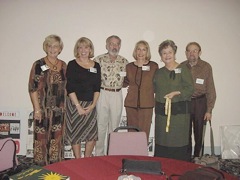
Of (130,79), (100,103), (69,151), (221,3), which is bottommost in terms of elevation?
(69,151)

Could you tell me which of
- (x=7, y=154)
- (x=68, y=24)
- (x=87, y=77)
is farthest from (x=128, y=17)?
(x=7, y=154)

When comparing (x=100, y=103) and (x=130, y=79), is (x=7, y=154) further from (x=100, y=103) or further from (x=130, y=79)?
(x=130, y=79)

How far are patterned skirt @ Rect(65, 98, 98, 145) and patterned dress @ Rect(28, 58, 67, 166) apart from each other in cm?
9

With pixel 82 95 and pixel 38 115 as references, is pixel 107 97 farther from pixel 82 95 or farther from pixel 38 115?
pixel 38 115

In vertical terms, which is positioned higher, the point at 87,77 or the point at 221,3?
the point at 221,3

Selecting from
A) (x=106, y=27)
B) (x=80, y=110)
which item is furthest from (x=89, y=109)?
(x=106, y=27)

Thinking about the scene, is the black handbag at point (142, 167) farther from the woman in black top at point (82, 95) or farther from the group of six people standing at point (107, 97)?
the woman in black top at point (82, 95)

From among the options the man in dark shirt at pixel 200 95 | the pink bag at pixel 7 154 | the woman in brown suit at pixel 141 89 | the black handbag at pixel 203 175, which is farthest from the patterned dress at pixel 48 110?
the black handbag at pixel 203 175

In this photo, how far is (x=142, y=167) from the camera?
164cm

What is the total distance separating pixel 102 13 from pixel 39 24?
1.03 meters

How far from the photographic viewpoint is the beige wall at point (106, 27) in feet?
12.7

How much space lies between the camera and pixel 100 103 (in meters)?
3.39

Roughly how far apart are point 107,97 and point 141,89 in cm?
49

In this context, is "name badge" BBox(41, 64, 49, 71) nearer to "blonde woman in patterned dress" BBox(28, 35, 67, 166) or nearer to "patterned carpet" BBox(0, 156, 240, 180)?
"blonde woman in patterned dress" BBox(28, 35, 67, 166)
